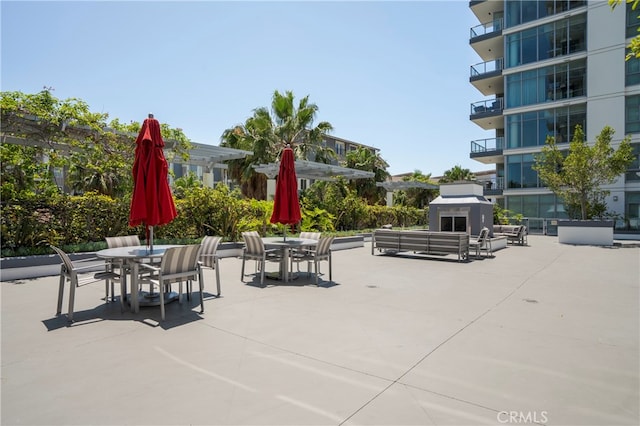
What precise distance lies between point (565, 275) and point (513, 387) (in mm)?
7309

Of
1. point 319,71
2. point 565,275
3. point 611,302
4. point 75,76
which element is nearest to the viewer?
point 611,302

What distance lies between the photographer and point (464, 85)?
1214 inches

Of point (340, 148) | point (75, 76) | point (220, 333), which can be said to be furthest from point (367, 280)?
point (340, 148)

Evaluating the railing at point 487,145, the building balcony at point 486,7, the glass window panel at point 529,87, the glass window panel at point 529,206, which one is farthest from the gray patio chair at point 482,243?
the building balcony at point 486,7

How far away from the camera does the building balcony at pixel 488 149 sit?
28766mm

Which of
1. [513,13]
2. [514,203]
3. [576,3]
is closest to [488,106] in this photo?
Answer: [513,13]

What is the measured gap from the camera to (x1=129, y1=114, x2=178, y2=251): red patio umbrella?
5434 millimetres

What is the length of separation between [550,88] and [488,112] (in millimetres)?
4401

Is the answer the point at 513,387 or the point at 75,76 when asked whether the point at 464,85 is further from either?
the point at 513,387

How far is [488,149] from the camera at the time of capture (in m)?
29.2

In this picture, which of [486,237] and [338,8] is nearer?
[338,8]

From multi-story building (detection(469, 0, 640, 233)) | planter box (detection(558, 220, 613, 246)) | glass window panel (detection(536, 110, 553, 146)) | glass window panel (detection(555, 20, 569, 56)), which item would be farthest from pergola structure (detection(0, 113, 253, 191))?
glass window panel (detection(555, 20, 569, 56))

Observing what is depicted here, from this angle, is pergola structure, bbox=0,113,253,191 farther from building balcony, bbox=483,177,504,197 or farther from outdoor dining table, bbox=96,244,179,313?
building balcony, bbox=483,177,504,197
